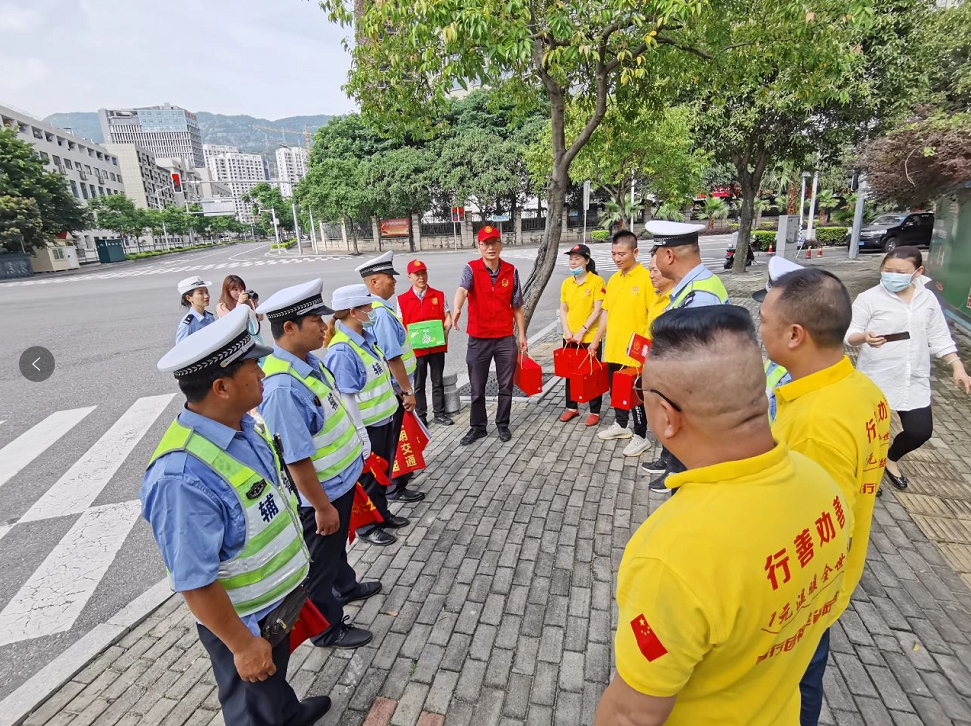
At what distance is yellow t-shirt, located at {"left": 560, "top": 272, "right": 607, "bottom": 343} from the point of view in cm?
579

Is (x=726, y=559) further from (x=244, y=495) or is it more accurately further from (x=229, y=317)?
(x=229, y=317)

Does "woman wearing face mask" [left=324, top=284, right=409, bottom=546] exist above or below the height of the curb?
above

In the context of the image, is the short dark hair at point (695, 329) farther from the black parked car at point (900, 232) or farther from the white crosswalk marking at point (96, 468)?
the black parked car at point (900, 232)

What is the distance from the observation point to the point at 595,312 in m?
5.66

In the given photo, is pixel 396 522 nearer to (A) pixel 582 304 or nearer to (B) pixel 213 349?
(B) pixel 213 349

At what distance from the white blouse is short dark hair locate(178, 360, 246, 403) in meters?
4.22

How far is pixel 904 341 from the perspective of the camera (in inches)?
154

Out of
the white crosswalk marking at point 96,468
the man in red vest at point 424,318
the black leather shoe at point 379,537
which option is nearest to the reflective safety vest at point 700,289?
the black leather shoe at point 379,537

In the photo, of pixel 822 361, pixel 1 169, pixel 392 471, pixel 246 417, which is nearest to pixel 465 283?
pixel 392 471

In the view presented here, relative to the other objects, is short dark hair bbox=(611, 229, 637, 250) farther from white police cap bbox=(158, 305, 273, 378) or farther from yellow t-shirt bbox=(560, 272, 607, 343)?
white police cap bbox=(158, 305, 273, 378)

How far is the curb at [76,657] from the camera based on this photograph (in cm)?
266

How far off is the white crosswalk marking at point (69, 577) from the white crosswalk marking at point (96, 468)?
353 millimetres

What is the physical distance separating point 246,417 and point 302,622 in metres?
0.97

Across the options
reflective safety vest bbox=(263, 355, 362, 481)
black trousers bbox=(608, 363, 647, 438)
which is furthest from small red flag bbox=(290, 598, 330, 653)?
black trousers bbox=(608, 363, 647, 438)
